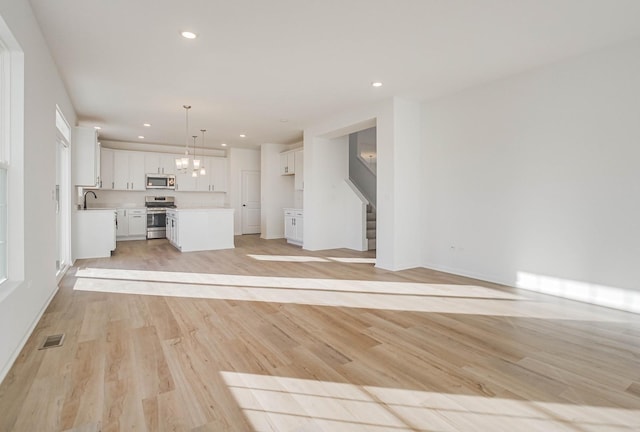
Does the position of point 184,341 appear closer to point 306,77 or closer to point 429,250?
point 306,77

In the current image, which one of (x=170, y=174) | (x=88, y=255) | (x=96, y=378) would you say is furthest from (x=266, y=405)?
(x=170, y=174)

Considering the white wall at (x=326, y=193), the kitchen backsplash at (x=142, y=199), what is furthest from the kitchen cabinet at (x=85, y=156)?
the white wall at (x=326, y=193)

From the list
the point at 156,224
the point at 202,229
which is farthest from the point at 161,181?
the point at 202,229

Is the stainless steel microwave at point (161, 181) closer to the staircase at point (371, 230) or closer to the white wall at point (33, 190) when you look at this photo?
the white wall at point (33, 190)

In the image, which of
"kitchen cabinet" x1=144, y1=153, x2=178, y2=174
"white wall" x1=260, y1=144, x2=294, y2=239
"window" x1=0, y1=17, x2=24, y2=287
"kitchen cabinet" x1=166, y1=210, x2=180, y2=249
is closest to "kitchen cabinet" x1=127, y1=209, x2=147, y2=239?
"kitchen cabinet" x1=166, y1=210, x2=180, y2=249

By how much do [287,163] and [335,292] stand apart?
5.75 m

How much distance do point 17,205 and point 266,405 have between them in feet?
7.99

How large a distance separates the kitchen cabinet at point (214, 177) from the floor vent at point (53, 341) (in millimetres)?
7652

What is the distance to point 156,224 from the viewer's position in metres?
9.16

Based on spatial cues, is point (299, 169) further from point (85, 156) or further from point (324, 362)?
point (324, 362)

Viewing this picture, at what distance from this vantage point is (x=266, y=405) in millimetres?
1795

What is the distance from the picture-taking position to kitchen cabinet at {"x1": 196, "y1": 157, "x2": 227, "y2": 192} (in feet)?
32.8

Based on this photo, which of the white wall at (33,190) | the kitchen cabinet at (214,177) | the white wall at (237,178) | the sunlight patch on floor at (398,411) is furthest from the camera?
the white wall at (237,178)

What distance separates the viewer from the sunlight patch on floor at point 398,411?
163 centimetres
